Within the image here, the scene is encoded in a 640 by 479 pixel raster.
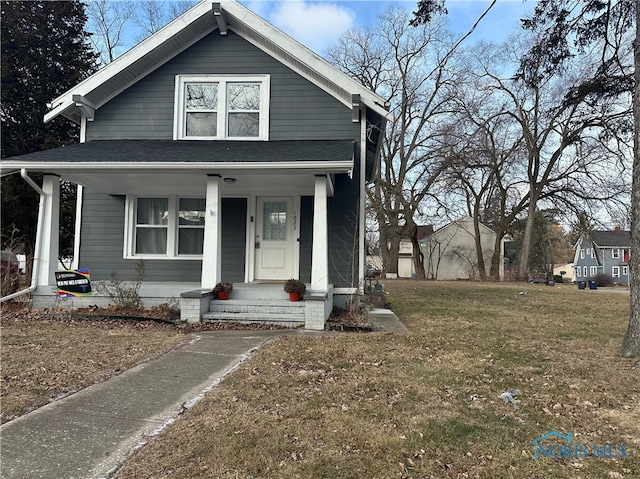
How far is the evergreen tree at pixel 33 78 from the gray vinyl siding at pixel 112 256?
21.8ft

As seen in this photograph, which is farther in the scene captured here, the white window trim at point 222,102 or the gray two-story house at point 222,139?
the white window trim at point 222,102

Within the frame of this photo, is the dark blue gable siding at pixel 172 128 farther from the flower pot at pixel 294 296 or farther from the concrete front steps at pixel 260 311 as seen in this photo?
the concrete front steps at pixel 260 311

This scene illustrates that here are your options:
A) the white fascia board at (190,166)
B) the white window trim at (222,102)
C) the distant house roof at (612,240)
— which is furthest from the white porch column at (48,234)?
the distant house roof at (612,240)

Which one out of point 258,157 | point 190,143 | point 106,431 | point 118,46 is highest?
point 118,46

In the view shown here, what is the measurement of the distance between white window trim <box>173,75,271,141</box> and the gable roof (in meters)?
0.65

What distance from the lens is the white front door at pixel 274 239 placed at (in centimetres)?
980

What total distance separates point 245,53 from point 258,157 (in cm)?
349

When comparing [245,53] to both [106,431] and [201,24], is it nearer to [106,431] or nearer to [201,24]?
[201,24]

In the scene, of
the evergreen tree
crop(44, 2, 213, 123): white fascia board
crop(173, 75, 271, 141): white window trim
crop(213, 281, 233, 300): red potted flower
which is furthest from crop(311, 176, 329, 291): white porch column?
the evergreen tree

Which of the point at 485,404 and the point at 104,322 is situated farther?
the point at 104,322

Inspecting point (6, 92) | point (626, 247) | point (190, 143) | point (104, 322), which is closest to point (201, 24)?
point (190, 143)

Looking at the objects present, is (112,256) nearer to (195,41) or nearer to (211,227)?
(211,227)

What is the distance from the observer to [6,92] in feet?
51.3

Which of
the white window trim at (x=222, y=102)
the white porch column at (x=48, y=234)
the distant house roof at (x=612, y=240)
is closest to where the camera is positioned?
the white porch column at (x=48, y=234)
